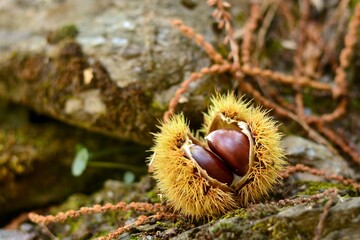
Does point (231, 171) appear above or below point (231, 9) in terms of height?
below

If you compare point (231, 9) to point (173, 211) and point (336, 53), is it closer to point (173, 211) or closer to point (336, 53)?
point (336, 53)

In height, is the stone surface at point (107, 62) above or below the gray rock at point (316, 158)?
above

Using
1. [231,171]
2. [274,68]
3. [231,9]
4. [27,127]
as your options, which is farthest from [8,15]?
[231,171]

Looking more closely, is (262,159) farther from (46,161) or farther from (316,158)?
(46,161)

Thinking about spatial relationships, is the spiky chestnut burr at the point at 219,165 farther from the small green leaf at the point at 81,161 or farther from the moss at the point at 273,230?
the small green leaf at the point at 81,161

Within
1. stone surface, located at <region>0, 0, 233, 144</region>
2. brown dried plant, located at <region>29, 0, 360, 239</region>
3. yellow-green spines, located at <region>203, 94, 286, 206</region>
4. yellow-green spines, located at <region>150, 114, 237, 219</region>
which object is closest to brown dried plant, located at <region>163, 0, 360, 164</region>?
brown dried plant, located at <region>29, 0, 360, 239</region>

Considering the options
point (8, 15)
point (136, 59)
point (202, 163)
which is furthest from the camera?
point (8, 15)

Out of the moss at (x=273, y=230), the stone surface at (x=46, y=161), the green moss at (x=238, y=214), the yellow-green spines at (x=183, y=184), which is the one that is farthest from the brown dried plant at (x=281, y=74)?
the stone surface at (x=46, y=161)
